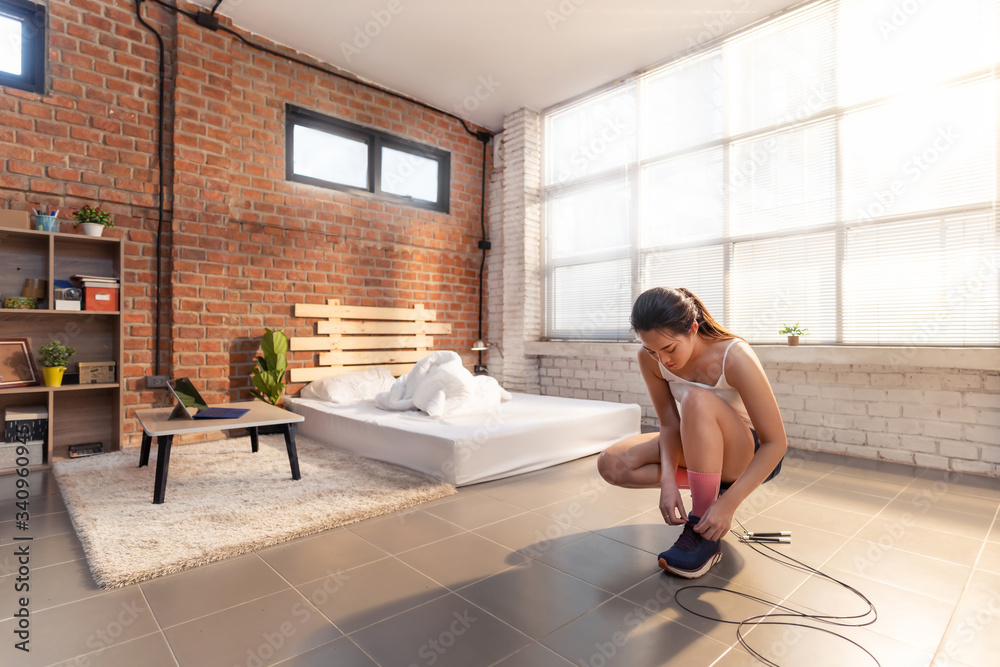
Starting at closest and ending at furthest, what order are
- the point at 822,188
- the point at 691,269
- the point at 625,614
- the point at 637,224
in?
the point at 625,614 → the point at 822,188 → the point at 691,269 → the point at 637,224

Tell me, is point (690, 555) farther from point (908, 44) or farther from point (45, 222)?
point (45, 222)

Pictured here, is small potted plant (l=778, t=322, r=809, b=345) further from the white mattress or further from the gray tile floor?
the gray tile floor

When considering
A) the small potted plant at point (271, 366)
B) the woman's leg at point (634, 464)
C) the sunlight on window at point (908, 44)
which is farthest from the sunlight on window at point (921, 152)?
the small potted plant at point (271, 366)

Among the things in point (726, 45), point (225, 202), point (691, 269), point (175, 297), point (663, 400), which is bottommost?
point (663, 400)

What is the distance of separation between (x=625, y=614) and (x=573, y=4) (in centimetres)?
395

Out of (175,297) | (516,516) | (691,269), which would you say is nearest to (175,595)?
(516,516)

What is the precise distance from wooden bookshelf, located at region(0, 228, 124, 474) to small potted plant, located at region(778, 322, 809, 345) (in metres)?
4.42

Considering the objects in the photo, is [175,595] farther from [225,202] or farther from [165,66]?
[165,66]

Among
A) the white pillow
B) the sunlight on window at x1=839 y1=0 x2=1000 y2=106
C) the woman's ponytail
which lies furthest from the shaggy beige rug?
the sunlight on window at x1=839 y1=0 x2=1000 y2=106

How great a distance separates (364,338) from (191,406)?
2052mm

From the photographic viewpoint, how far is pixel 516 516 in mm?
2336

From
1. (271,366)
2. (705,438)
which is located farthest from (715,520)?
(271,366)

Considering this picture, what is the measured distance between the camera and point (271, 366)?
3.95 m

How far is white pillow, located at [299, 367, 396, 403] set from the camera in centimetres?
404
